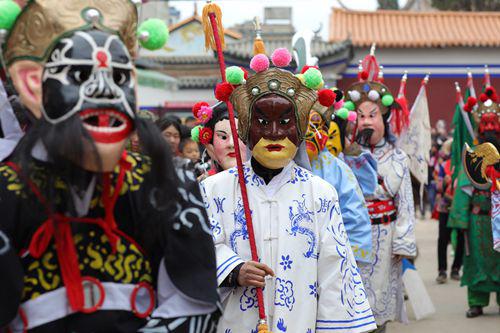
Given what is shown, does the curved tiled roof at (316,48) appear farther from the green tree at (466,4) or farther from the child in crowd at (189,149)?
the child in crowd at (189,149)

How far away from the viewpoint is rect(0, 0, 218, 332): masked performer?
2.46 m

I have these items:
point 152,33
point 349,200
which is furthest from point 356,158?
point 152,33

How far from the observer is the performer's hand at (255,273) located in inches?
155

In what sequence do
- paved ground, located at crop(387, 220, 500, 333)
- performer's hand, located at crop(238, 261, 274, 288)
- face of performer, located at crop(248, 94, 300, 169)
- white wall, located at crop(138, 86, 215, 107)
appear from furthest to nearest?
white wall, located at crop(138, 86, 215, 107) < paved ground, located at crop(387, 220, 500, 333) < face of performer, located at crop(248, 94, 300, 169) < performer's hand, located at crop(238, 261, 274, 288)

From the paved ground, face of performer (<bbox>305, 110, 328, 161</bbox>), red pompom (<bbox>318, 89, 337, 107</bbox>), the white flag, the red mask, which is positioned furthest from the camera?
the white flag

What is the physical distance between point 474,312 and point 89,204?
22.7 feet

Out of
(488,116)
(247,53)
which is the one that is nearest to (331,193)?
(488,116)

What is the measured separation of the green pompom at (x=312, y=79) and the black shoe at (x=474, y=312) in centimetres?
508

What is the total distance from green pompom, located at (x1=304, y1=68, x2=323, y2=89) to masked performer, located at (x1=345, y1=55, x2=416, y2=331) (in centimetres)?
258

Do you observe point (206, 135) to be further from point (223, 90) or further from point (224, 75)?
point (224, 75)

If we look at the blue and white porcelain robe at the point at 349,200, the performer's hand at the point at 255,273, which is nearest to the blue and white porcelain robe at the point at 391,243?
the blue and white porcelain robe at the point at 349,200

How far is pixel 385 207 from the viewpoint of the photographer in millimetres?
7109

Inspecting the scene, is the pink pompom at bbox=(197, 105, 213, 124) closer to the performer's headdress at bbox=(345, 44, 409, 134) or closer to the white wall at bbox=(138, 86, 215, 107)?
the performer's headdress at bbox=(345, 44, 409, 134)

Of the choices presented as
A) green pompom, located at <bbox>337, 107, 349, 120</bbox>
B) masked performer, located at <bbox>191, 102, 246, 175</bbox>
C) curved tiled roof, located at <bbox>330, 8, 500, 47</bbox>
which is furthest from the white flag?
curved tiled roof, located at <bbox>330, 8, 500, 47</bbox>
